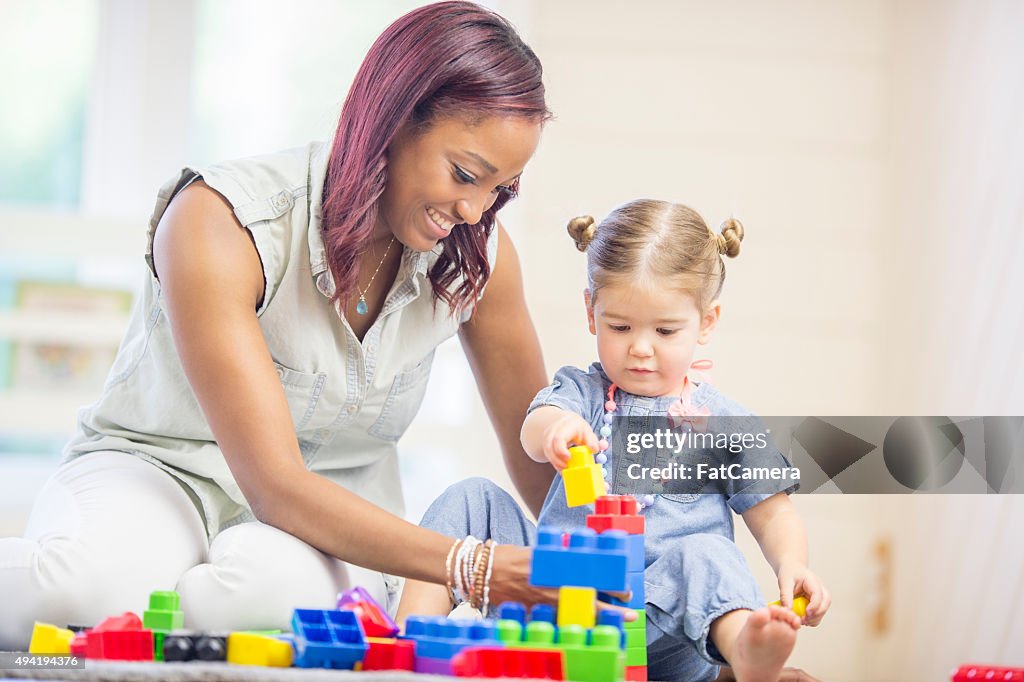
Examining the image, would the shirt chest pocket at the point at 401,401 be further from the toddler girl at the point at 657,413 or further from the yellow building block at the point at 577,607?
the yellow building block at the point at 577,607

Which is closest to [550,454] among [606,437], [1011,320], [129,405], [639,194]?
[606,437]

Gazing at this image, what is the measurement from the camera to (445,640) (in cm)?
90

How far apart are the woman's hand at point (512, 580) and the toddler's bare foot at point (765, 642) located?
0.20m

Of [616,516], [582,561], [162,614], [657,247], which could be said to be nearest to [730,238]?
[657,247]

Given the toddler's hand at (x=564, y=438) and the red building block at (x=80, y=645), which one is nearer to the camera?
the red building block at (x=80, y=645)

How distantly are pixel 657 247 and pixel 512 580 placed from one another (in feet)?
1.53

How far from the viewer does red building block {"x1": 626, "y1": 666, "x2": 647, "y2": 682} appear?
1033mm

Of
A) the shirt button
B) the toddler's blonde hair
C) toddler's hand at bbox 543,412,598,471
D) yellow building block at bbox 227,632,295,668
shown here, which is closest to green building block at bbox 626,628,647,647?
toddler's hand at bbox 543,412,598,471

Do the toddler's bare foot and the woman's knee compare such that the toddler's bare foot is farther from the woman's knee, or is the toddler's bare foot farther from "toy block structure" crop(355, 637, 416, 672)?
the woman's knee

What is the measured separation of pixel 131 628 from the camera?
96cm

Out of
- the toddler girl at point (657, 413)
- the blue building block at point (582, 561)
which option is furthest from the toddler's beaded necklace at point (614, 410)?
the blue building block at point (582, 561)

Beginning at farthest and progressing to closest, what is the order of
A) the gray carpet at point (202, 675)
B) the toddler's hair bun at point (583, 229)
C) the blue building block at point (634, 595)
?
the toddler's hair bun at point (583, 229) < the blue building block at point (634, 595) < the gray carpet at point (202, 675)

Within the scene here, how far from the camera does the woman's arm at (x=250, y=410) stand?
1156mm

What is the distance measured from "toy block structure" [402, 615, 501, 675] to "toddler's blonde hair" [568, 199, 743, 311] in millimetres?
532
